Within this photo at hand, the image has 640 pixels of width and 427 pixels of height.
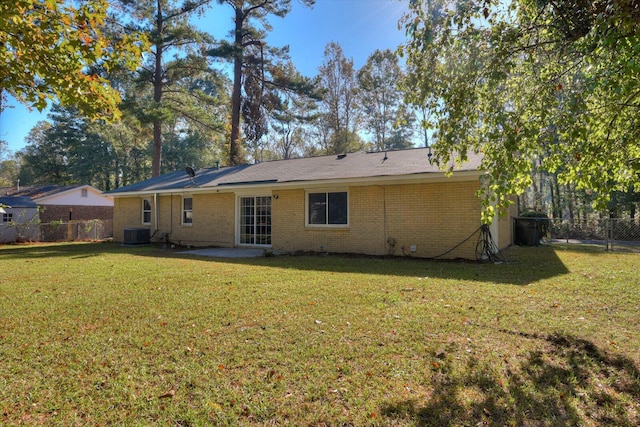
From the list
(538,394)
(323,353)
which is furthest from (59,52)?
(538,394)

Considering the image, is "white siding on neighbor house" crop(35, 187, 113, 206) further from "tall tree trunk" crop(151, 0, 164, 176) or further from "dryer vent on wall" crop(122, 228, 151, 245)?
"dryer vent on wall" crop(122, 228, 151, 245)

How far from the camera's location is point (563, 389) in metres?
2.87

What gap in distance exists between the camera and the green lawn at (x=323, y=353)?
258 centimetres

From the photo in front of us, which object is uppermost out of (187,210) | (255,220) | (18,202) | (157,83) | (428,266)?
(157,83)

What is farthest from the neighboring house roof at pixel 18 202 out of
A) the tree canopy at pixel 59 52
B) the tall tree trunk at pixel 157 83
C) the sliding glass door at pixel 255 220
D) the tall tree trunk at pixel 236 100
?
the tree canopy at pixel 59 52

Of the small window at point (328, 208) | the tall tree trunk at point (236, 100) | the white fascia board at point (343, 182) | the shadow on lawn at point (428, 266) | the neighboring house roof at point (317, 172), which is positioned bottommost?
the shadow on lawn at point (428, 266)

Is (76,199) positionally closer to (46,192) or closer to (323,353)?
(46,192)

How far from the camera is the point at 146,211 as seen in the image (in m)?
17.1

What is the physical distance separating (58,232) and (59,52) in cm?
2171

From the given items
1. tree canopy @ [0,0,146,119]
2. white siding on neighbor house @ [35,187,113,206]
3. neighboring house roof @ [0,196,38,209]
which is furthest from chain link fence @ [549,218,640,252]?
neighboring house roof @ [0,196,38,209]

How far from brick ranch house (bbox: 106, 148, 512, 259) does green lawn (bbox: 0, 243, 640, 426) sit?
333cm

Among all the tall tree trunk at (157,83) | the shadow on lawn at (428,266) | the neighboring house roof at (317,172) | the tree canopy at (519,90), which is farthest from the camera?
the tall tree trunk at (157,83)

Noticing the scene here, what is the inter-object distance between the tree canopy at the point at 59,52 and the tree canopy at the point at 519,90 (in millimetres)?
3639

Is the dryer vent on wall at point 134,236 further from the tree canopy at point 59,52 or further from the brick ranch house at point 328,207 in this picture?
the tree canopy at point 59,52
